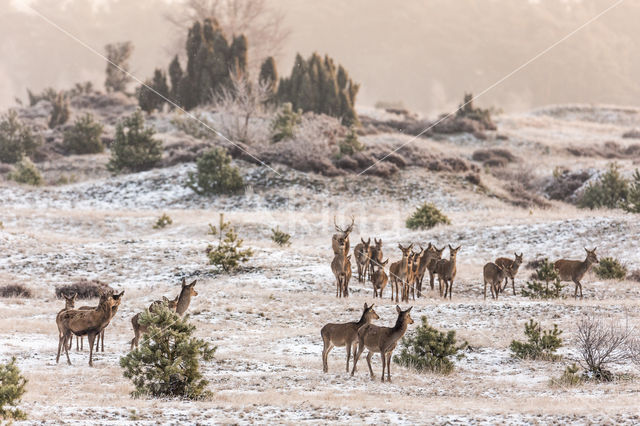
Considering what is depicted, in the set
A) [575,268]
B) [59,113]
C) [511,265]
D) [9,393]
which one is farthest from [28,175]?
[9,393]

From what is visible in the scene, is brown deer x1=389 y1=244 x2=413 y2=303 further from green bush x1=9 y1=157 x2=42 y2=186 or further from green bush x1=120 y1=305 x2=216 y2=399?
green bush x1=9 y1=157 x2=42 y2=186

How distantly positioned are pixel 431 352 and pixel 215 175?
24.8 metres

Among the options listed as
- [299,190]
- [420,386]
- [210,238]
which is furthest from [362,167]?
[420,386]

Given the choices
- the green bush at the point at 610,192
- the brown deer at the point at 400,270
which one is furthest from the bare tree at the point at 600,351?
the green bush at the point at 610,192

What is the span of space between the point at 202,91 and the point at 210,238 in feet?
130

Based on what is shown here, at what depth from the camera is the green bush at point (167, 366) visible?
8578 mm

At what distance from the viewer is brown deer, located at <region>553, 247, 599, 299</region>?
16844 millimetres

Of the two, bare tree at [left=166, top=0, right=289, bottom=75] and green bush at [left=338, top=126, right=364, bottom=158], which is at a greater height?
bare tree at [left=166, top=0, right=289, bottom=75]

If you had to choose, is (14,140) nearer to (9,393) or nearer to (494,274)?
(494,274)

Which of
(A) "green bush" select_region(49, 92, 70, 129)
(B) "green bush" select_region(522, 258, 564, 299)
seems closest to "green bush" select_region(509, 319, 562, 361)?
(B) "green bush" select_region(522, 258, 564, 299)

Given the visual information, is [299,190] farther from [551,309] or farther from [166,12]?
[166,12]

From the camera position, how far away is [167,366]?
8531mm

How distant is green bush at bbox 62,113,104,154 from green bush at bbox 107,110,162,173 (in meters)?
7.33

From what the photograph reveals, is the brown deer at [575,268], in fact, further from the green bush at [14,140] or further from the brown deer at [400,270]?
the green bush at [14,140]
